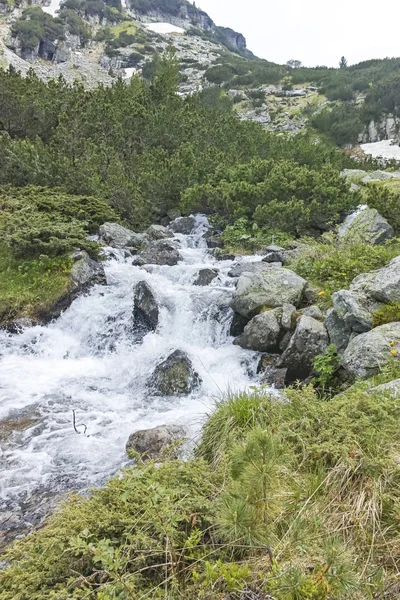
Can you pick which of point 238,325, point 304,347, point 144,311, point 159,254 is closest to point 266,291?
point 238,325

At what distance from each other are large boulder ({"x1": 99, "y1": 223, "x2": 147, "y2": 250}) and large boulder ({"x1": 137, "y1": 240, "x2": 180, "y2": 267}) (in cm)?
49

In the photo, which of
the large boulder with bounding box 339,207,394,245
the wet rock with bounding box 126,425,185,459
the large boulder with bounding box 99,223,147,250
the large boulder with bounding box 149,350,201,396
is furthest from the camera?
the large boulder with bounding box 99,223,147,250

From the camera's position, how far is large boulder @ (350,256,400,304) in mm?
6516

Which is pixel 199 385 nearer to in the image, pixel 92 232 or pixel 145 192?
pixel 92 232

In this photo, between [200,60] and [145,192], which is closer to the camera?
[145,192]

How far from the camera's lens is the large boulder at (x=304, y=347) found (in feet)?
23.0

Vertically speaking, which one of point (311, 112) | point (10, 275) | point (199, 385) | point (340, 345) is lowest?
point (199, 385)

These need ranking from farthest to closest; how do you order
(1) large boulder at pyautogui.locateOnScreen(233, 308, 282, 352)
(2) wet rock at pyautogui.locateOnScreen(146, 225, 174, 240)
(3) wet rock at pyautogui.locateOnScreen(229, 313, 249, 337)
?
1. (2) wet rock at pyautogui.locateOnScreen(146, 225, 174, 240)
2. (3) wet rock at pyautogui.locateOnScreen(229, 313, 249, 337)
3. (1) large boulder at pyautogui.locateOnScreen(233, 308, 282, 352)

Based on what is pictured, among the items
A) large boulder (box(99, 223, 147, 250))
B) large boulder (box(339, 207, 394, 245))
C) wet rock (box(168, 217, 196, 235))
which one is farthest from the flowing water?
wet rock (box(168, 217, 196, 235))

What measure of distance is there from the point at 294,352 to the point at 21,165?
550 inches

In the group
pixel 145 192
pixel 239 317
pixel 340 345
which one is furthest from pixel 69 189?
pixel 340 345

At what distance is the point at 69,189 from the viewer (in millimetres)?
15883

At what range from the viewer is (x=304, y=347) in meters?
7.09

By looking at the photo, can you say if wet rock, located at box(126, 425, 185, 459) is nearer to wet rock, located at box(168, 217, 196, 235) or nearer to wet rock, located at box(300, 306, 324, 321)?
wet rock, located at box(300, 306, 324, 321)
